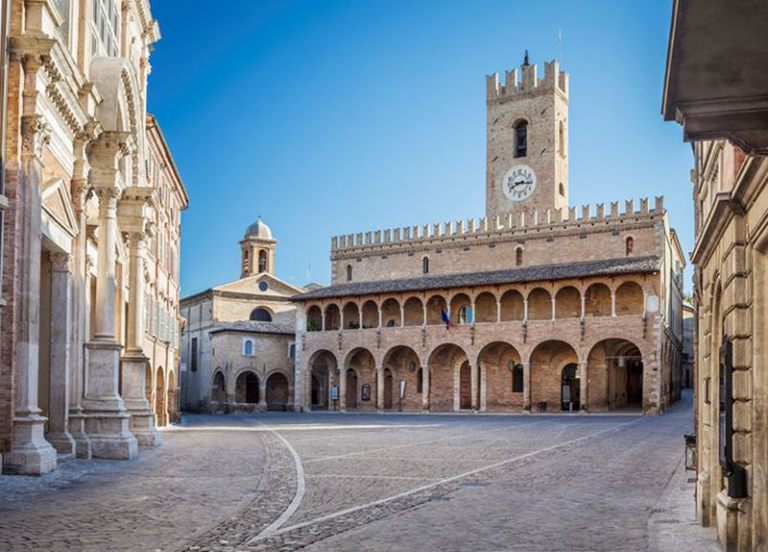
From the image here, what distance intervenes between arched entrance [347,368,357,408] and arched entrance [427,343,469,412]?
20.9 feet

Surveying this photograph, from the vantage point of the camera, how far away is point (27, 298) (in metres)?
13.8

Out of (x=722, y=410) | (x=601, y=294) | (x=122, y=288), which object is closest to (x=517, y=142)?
(x=601, y=294)

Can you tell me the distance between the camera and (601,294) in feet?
163

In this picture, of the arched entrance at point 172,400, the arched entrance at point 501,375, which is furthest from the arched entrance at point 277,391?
the arched entrance at point 172,400

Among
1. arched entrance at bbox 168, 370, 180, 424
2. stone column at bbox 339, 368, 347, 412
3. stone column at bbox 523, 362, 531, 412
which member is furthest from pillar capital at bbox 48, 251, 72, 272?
stone column at bbox 339, 368, 347, 412

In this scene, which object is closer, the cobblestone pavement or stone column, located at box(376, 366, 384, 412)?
the cobblestone pavement

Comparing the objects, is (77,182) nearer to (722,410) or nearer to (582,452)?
(582,452)

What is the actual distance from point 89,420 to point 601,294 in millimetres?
36229

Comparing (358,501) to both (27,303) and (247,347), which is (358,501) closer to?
(27,303)

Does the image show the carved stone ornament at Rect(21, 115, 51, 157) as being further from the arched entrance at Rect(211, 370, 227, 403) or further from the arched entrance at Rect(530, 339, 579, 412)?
the arched entrance at Rect(211, 370, 227, 403)

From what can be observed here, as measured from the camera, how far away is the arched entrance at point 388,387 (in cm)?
5756

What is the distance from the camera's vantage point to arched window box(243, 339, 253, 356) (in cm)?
6125

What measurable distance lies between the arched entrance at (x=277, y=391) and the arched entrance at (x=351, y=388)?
5.63 meters

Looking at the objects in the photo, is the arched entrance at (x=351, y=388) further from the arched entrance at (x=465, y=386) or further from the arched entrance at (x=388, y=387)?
the arched entrance at (x=465, y=386)
